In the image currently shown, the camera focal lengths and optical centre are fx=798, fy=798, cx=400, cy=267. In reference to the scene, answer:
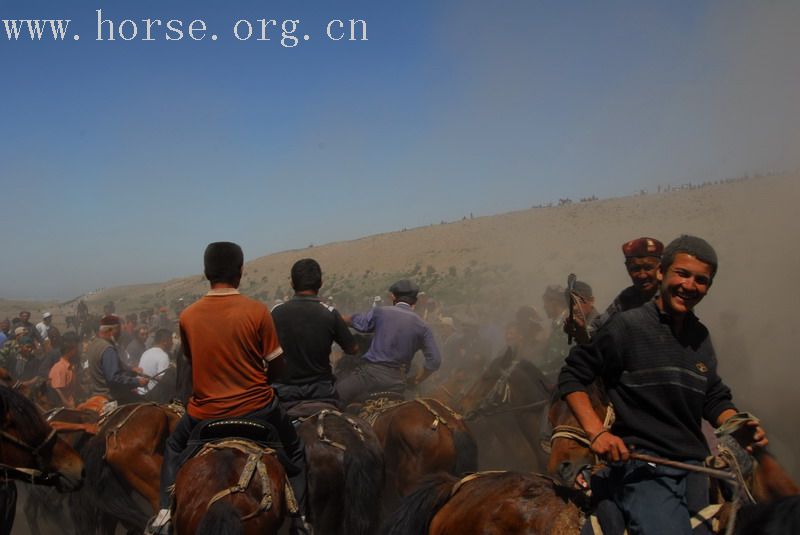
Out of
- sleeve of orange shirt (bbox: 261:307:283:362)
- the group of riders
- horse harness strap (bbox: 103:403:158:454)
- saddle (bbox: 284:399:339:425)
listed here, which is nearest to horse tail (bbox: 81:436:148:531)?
horse harness strap (bbox: 103:403:158:454)

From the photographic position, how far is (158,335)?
1373 centimetres

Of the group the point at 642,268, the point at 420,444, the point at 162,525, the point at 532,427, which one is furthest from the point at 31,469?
the point at 532,427

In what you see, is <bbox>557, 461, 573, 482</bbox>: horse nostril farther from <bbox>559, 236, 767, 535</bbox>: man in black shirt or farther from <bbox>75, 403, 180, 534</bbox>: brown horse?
<bbox>75, 403, 180, 534</bbox>: brown horse

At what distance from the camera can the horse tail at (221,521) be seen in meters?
4.58

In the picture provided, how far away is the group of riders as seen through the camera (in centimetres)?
363

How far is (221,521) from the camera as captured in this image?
4609mm

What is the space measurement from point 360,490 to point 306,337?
143 cm

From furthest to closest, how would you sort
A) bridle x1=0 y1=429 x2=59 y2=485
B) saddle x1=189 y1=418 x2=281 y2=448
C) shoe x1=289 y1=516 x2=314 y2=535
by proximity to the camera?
shoe x1=289 y1=516 x2=314 y2=535
saddle x1=189 y1=418 x2=281 y2=448
bridle x1=0 y1=429 x2=59 y2=485

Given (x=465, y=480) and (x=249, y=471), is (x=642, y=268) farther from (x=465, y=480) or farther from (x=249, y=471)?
(x=249, y=471)

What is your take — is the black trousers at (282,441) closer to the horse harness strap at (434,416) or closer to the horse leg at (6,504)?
the horse leg at (6,504)

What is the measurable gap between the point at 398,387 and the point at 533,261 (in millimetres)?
39684

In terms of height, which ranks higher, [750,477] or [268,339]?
[268,339]

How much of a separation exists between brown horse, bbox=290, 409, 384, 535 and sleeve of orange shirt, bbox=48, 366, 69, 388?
785cm

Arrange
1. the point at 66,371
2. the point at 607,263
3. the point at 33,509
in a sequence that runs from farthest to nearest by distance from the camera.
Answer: the point at 607,263, the point at 66,371, the point at 33,509
